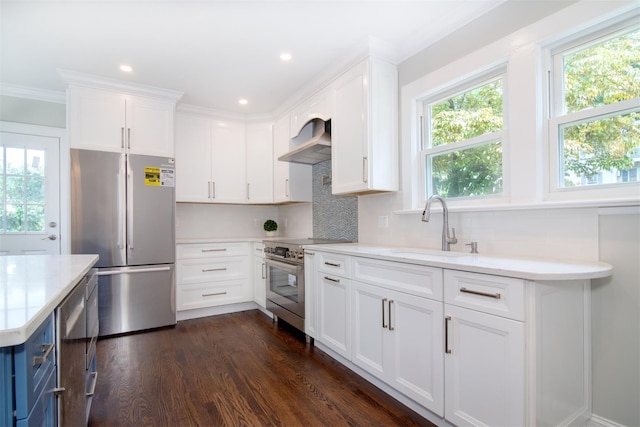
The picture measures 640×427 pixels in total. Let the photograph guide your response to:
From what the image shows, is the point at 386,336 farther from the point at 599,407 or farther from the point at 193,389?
the point at 193,389

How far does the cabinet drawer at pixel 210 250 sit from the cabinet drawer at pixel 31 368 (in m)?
2.65

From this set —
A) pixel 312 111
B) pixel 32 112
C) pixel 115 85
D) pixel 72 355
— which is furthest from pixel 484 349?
pixel 32 112

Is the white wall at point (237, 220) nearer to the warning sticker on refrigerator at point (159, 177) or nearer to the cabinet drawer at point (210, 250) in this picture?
the cabinet drawer at point (210, 250)

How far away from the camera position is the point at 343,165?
2.76 m

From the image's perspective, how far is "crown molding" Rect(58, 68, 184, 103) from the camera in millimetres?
2918

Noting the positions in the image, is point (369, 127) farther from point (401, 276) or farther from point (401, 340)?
point (401, 340)

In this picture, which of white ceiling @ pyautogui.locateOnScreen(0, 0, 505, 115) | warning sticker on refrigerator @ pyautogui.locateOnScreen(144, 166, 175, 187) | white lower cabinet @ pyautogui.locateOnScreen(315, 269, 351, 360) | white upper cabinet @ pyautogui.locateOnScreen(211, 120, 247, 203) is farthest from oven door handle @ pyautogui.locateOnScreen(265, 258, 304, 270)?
white ceiling @ pyautogui.locateOnScreen(0, 0, 505, 115)

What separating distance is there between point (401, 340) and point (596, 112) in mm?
1585

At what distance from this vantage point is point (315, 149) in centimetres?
314

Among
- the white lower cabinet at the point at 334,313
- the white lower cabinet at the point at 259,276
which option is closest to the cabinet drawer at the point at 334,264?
the white lower cabinet at the point at 334,313

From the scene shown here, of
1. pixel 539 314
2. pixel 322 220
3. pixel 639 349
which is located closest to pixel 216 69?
pixel 322 220

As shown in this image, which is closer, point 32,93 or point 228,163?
point 32,93

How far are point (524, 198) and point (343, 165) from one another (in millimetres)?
1414

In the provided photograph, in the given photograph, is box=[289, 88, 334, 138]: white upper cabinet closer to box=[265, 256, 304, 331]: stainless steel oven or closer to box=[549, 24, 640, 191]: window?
box=[265, 256, 304, 331]: stainless steel oven
